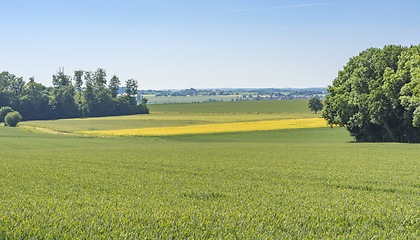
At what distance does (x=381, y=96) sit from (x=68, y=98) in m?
121

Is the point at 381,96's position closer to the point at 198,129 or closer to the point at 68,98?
the point at 198,129

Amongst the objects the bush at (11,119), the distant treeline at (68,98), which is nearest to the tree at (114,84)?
the distant treeline at (68,98)

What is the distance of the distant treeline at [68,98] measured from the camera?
4931 inches

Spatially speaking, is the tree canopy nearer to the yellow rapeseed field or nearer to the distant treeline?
the yellow rapeseed field

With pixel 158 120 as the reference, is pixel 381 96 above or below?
above

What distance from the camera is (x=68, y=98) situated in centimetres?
13438

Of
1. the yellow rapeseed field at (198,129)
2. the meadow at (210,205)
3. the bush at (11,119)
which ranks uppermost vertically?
the meadow at (210,205)

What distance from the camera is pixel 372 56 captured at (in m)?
46.6

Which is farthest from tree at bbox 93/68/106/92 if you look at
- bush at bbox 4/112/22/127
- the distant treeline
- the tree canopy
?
the tree canopy

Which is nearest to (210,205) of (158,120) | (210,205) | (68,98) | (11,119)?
(210,205)

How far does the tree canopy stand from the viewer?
1527 inches

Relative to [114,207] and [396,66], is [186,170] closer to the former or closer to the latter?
[114,207]

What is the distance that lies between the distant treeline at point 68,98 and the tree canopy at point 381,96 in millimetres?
109316

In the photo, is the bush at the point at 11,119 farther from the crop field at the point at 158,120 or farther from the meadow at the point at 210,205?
the meadow at the point at 210,205
